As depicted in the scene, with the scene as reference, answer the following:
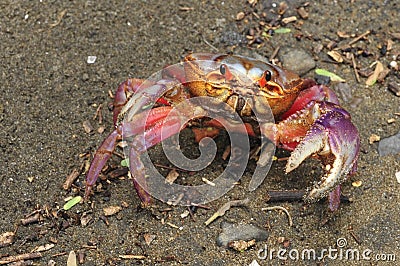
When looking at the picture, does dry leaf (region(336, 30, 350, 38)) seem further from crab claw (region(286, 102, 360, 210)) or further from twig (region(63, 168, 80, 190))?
twig (region(63, 168, 80, 190))

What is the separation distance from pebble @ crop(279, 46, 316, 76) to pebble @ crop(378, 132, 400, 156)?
3.13 ft

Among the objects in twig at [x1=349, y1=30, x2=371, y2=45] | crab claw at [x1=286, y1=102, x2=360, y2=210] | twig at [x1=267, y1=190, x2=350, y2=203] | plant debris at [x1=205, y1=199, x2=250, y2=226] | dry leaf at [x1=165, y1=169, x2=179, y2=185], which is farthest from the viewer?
twig at [x1=349, y1=30, x2=371, y2=45]

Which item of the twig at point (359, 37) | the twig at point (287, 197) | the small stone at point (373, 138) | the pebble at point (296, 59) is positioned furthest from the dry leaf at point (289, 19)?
the twig at point (287, 197)

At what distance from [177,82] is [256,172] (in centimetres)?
91

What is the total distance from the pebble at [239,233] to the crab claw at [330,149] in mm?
496

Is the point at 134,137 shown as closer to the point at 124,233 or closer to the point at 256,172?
the point at 124,233

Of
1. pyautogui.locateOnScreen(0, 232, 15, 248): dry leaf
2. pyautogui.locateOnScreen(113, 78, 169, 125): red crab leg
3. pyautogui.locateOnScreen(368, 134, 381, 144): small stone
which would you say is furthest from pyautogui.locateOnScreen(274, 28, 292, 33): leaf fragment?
pyautogui.locateOnScreen(0, 232, 15, 248): dry leaf

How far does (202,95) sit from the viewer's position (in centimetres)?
459

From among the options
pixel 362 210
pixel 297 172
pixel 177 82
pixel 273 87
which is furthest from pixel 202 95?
pixel 362 210

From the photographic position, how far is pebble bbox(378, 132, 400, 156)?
16.2 ft

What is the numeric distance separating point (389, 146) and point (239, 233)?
1.47 meters

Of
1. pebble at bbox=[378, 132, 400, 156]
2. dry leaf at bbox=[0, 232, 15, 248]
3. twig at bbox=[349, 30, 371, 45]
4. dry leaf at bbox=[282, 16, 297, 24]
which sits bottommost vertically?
pebble at bbox=[378, 132, 400, 156]

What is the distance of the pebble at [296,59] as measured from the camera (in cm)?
550

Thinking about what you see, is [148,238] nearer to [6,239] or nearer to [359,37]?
[6,239]
